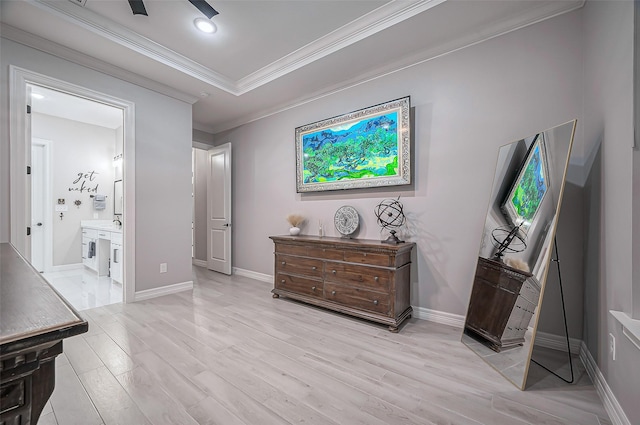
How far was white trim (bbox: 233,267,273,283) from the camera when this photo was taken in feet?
13.6

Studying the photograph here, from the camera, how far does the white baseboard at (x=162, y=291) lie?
328cm

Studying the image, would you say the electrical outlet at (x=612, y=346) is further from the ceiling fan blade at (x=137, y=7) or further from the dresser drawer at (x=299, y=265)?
the ceiling fan blade at (x=137, y=7)

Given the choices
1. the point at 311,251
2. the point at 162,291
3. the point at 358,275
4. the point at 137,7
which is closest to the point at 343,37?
the point at 137,7

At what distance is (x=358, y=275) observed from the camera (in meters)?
→ 2.69

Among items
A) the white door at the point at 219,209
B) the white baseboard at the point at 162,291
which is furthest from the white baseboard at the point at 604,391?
the white door at the point at 219,209

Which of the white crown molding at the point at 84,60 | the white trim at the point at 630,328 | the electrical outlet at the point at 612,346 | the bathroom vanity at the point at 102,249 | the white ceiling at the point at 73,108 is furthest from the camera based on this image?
the white ceiling at the point at 73,108

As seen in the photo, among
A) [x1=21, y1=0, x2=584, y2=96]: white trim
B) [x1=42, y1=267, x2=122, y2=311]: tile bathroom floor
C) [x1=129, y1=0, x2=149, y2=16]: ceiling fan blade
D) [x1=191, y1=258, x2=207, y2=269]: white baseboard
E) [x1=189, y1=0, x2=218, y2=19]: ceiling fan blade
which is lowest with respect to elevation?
[x1=42, y1=267, x2=122, y2=311]: tile bathroom floor

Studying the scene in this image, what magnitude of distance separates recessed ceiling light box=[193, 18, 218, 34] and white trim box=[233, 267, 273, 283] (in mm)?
3167

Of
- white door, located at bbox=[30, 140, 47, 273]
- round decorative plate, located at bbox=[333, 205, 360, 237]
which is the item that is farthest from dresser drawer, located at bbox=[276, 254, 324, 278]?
white door, located at bbox=[30, 140, 47, 273]

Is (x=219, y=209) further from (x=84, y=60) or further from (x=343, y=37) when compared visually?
(x=343, y=37)

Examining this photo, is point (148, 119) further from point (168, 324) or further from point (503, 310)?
point (503, 310)

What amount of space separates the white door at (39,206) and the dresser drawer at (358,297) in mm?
5375

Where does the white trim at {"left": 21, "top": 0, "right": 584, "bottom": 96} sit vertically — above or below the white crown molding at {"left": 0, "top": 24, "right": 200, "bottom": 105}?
above

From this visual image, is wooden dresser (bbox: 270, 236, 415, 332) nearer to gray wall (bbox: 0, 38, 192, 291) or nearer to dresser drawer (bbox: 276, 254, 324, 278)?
dresser drawer (bbox: 276, 254, 324, 278)
